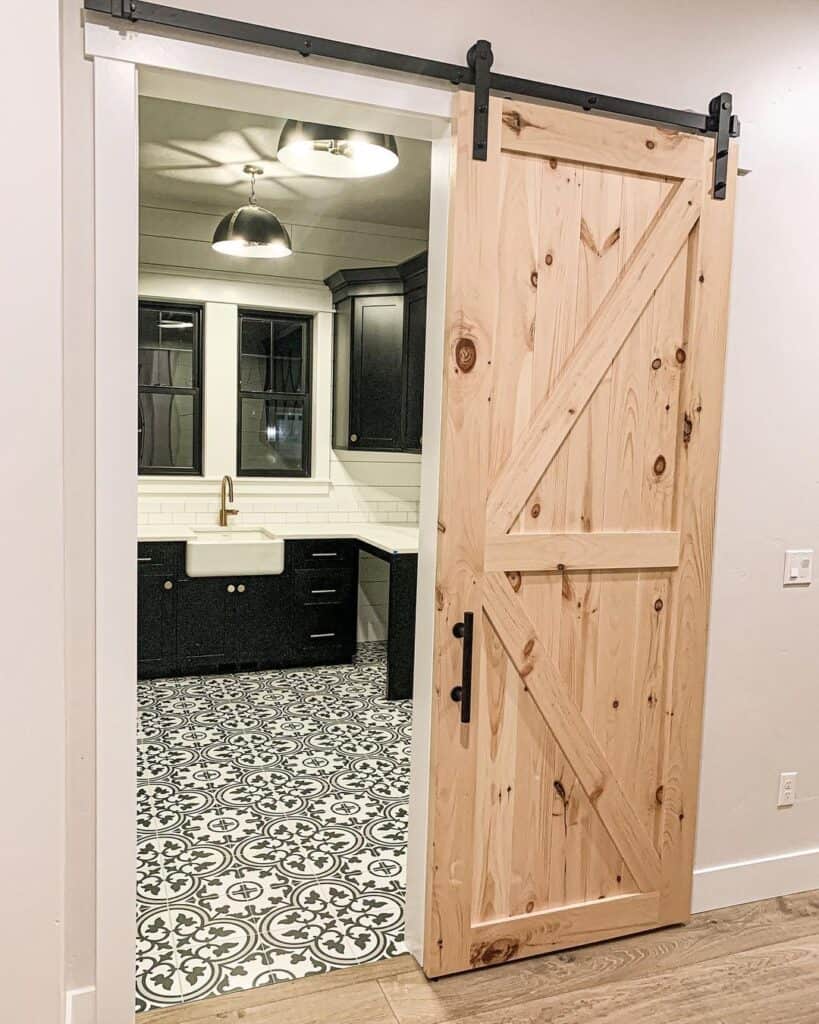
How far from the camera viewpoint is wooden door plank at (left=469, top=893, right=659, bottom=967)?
230cm

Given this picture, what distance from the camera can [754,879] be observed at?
266 cm

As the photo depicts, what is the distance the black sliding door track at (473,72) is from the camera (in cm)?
179

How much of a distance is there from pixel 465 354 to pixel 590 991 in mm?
1758

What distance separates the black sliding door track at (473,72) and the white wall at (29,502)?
2.94ft

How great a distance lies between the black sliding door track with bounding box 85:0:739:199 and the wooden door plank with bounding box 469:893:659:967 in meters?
2.08

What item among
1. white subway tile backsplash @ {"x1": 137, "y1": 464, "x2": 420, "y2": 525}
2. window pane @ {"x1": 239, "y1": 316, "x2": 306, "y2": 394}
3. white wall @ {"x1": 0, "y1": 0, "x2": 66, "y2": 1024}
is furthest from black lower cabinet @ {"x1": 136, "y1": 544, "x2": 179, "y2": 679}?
white wall @ {"x1": 0, "y1": 0, "x2": 66, "y2": 1024}

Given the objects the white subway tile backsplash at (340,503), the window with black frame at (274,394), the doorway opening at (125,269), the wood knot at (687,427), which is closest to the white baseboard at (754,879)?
the wood knot at (687,427)

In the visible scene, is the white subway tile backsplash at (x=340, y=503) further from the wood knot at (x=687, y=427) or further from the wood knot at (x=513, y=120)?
the wood knot at (x=513, y=120)

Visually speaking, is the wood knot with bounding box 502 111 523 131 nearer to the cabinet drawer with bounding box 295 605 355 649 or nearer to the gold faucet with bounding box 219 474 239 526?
the cabinet drawer with bounding box 295 605 355 649

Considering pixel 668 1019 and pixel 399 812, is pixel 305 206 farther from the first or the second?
pixel 668 1019

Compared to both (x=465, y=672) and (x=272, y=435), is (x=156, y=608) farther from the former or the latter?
(x=465, y=672)

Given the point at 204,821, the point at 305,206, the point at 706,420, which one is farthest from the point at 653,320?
the point at 305,206

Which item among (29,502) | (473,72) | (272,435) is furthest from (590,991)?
(272,435)

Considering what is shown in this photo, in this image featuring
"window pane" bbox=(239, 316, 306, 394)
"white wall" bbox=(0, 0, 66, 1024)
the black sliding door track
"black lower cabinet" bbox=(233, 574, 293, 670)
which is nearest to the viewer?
"white wall" bbox=(0, 0, 66, 1024)
